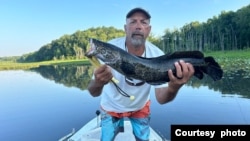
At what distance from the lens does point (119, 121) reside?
4258mm

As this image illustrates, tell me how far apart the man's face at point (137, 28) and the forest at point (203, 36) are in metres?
70.7

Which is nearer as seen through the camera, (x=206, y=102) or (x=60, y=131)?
(x=60, y=131)

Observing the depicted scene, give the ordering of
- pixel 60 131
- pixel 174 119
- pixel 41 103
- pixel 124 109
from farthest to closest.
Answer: pixel 41 103 → pixel 174 119 → pixel 60 131 → pixel 124 109

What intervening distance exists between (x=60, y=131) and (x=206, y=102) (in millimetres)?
9823

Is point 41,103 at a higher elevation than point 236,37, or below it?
below

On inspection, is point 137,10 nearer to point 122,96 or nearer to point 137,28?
point 137,28

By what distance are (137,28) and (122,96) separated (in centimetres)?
94

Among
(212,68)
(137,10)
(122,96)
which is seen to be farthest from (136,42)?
(212,68)

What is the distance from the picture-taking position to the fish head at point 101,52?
114 inches

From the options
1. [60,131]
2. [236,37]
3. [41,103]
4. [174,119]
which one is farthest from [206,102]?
[236,37]

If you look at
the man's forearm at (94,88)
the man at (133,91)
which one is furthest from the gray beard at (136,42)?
the man's forearm at (94,88)

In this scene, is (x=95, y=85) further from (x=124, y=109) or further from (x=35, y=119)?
(x=35, y=119)

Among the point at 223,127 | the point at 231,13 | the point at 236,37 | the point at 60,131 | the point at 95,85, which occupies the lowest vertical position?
the point at 60,131

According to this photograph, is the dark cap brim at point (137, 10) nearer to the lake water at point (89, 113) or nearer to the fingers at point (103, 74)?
A: the fingers at point (103, 74)
